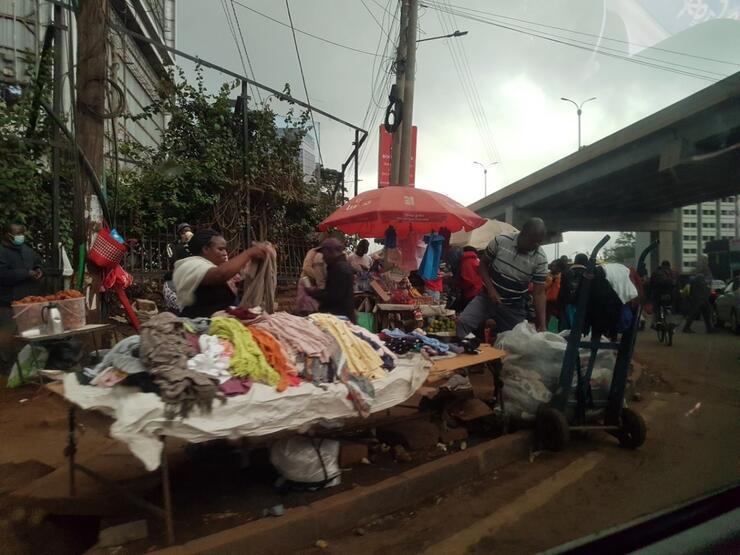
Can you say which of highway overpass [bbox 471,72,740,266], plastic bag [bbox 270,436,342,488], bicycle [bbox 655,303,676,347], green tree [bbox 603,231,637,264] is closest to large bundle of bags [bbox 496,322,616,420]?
green tree [bbox 603,231,637,264]

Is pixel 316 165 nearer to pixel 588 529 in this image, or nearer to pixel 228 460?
pixel 228 460

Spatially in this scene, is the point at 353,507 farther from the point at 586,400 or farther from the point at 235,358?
the point at 586,400

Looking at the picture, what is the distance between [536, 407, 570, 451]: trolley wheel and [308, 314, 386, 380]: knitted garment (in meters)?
1.68

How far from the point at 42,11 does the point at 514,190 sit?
24688mm

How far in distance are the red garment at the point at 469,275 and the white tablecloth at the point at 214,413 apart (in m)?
5.09

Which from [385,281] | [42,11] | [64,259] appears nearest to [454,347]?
[385,281]

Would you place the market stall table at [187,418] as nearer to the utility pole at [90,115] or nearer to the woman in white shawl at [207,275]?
the woman in white shawl at [207,275]

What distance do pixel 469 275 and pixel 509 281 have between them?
266 cm

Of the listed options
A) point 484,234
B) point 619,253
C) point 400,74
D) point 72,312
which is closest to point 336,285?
point 72,312

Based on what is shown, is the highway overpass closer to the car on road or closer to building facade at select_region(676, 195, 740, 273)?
building facade at select_region(676, 195, 740, 273)

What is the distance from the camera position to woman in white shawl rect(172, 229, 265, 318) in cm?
330

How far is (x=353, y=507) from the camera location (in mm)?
3104

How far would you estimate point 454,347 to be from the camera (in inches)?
174

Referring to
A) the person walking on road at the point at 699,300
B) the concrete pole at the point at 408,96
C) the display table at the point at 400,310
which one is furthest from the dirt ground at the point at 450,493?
the concrete pole at the point at 408,96
